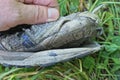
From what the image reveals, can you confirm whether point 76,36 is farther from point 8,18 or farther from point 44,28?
point 8,18

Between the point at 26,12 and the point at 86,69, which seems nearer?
the point at 26,12

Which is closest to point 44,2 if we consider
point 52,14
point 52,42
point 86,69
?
point 52,14

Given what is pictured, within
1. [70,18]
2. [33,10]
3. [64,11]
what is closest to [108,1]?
[64,11]

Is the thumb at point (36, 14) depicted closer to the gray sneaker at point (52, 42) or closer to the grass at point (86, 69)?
the gray sneaker at point (52, 42)

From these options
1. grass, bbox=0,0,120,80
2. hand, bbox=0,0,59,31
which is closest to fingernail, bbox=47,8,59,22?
hand, bbox=0,0,59,31

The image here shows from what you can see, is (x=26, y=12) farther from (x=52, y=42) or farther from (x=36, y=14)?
(x=52, y=42)

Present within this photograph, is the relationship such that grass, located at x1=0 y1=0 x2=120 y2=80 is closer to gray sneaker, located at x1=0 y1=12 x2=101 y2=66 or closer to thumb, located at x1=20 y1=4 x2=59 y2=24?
gray sneaker, located at x1=0 y1=12 x2=101 y2=66

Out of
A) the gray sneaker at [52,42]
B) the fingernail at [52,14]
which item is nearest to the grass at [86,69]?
the gray sneaker at [52,42]
